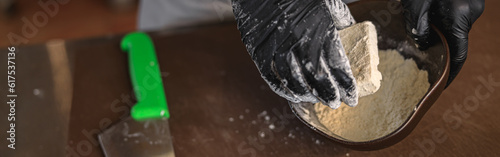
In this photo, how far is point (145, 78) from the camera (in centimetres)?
77

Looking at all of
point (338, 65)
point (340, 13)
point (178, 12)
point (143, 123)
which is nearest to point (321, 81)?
point (338, 65)

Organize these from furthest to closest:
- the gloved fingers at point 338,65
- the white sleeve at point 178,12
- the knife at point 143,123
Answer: the white sleeve at point 178,12
the knife at point 143,123
the gloved fingers at point 338,65

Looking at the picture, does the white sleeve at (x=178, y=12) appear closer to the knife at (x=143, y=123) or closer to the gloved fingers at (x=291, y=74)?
the knife at (x=143, y=123)

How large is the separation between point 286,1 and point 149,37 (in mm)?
392

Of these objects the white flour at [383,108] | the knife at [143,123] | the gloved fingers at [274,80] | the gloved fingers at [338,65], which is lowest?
the knife at [143,123]

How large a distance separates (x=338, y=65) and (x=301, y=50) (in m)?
0.05

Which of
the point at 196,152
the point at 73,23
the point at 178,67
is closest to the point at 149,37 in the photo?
the point at 178,67

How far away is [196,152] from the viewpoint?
0.68 m

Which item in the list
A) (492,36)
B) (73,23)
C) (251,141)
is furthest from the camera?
(73,23)

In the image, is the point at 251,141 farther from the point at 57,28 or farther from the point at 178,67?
the point at 57,28

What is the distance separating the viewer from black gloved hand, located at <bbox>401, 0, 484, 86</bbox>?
23.2 inches

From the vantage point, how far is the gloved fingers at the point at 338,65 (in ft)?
1.75

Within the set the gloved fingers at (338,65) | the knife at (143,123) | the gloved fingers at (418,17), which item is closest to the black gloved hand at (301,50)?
the gloved fingers at (338,65)

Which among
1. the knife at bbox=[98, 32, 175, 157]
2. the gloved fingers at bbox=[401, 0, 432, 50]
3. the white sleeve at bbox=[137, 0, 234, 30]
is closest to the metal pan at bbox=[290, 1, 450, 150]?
the gloved fingers at bbox=[401, 0, 432, 50]
